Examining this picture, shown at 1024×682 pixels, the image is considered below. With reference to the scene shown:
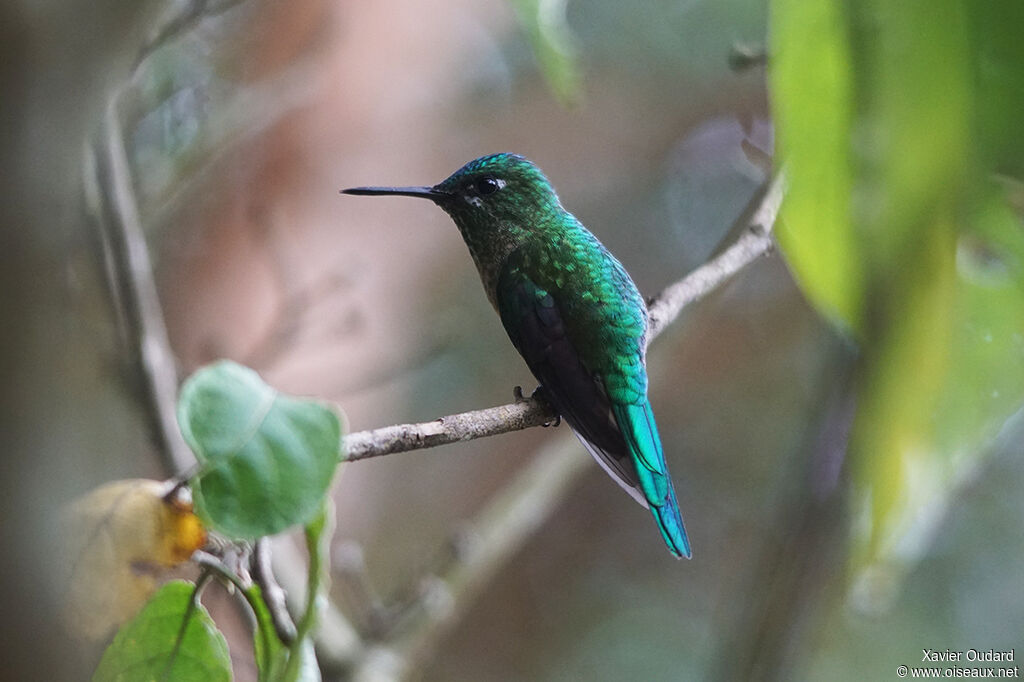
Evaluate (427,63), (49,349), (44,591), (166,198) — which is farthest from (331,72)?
(44,591)

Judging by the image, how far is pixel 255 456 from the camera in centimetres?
50

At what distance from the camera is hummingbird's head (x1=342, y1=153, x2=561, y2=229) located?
3.26 ft

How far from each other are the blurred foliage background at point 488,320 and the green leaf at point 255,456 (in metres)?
0.22

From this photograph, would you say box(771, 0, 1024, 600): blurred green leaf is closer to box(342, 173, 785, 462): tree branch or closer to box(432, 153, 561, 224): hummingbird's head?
box(342, 173, 785, 462): tree branch

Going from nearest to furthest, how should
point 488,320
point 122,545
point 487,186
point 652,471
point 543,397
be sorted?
point 122,545 < point 652,471 < point 543,397 < point 487,186 < point 488,320

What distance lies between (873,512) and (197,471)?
1.22 ft

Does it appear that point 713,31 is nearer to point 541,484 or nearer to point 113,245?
point 541,484

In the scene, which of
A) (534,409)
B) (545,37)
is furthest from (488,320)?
(545,37)

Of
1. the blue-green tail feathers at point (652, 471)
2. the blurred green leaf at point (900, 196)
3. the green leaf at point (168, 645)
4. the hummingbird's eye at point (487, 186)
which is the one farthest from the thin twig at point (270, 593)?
the hummingbird's eye at point (487, 186)

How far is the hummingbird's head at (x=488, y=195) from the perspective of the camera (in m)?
0.99

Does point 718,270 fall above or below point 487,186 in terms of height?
below

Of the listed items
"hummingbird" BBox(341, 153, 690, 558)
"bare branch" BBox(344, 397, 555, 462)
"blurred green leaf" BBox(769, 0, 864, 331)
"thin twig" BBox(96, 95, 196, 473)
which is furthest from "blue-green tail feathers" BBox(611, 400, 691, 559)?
"thin twig" BBox(96, 95, 196, 473)

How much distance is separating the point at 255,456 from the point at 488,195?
1.88 feet

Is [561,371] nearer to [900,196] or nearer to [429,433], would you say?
[429,433]
